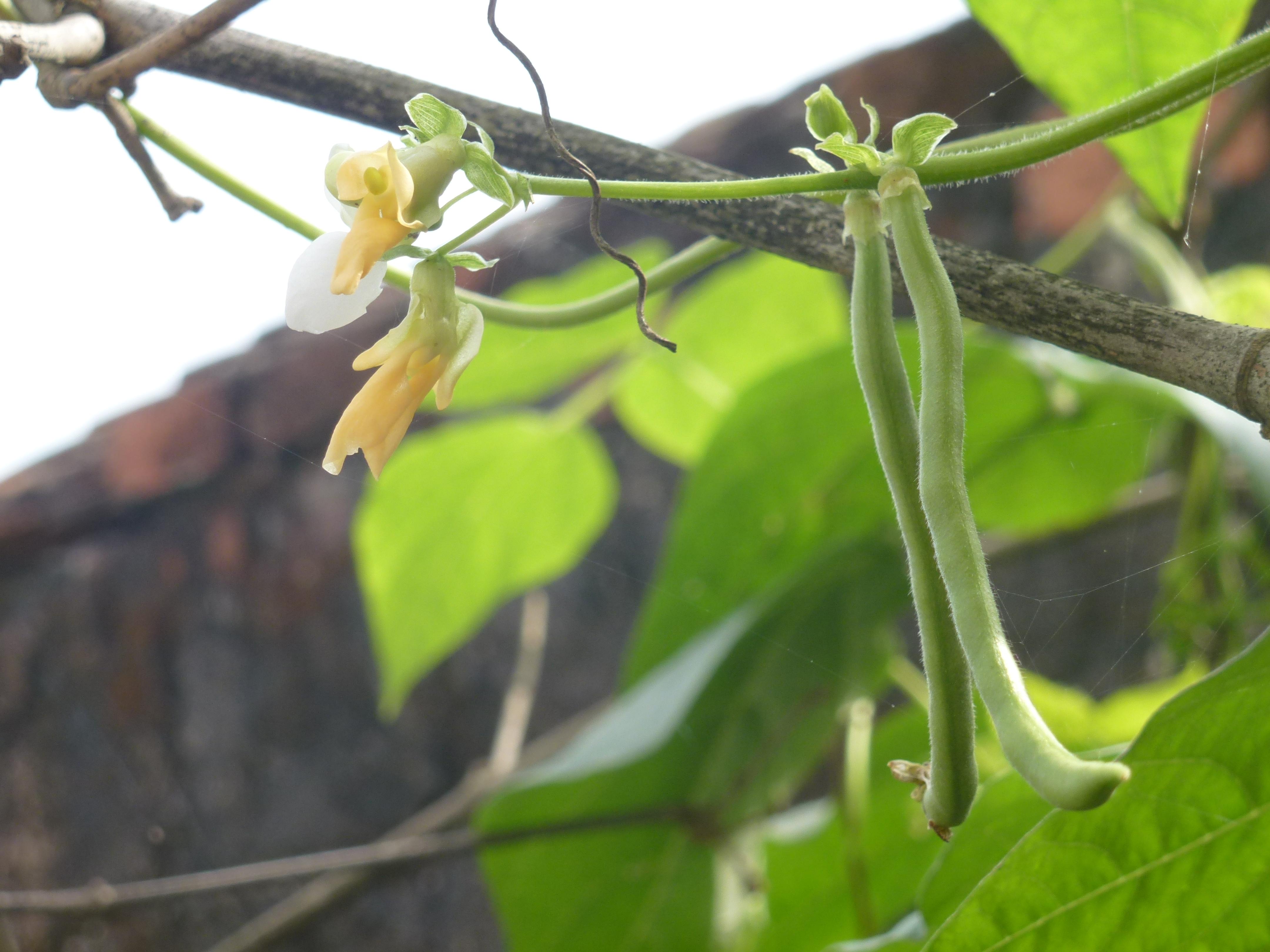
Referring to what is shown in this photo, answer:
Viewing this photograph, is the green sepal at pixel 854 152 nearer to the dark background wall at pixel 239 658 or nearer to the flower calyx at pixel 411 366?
the flower calyx at pixel 411 366

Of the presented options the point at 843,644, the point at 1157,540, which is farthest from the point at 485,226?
the point at 1157,540

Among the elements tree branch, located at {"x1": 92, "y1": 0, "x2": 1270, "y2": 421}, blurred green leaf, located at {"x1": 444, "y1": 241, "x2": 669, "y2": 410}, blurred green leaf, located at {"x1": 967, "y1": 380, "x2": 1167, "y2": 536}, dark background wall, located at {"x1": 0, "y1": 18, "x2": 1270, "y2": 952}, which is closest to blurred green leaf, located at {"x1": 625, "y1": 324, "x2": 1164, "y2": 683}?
blurred green leaf, located at {"x1": 967, "y1": 380, "x2": 1167, "y2": 536}

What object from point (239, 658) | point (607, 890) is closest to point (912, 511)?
point (607, 890)

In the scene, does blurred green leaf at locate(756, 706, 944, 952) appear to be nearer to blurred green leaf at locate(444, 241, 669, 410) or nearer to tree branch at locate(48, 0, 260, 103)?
blurred green leaf at locate(444, 241, 669, 410)

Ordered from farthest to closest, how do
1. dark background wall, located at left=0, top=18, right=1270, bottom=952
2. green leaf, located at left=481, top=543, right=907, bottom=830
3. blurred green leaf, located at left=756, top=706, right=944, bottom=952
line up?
dark background wall, located at left=0, top=18, right=1270, bottom=952 → blurred green leaf, located at left=756, top=706, right=944, bottom=952 → green leaf, located at left=481, top=543, right=907, bottom=830

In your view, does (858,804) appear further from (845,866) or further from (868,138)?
(868,138)

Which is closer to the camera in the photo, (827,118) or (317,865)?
(827,118)

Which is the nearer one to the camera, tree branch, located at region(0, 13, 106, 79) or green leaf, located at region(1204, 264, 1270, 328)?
tree branch, located at region(0, 13, 106, 79)

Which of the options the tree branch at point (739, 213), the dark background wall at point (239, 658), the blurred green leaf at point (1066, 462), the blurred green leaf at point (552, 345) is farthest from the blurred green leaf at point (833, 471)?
the dark background wall at point (239, 658)
